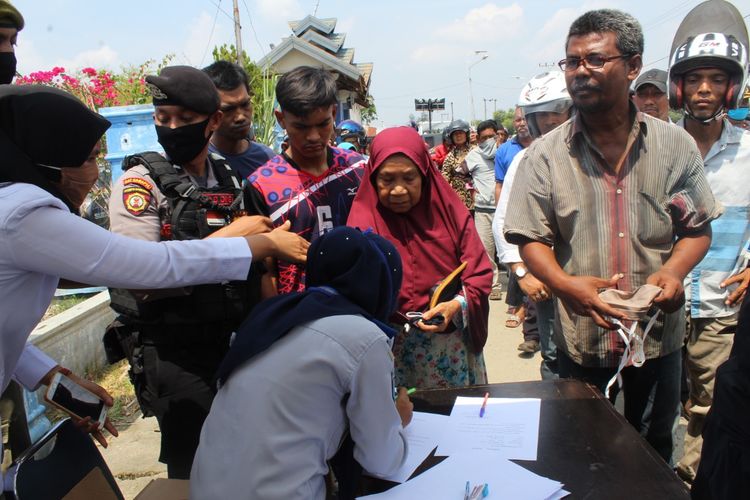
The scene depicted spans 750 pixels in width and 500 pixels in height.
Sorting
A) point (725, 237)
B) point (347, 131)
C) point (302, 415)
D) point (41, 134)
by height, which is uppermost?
point (347, 131)

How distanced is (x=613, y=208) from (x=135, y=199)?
5.11ft

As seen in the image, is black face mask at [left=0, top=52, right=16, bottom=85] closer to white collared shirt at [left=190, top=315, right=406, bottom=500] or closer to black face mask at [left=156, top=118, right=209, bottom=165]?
black face mask at [left=156, top=118, right=209, bottom=165]

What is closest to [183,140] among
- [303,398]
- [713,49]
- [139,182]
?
[139,182]

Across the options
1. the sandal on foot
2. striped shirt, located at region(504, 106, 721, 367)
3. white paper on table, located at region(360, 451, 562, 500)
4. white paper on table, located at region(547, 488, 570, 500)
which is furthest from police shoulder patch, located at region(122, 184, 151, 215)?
the sandal on foot

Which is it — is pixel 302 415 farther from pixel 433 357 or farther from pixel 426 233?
pixel 426 233

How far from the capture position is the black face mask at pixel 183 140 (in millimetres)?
1956

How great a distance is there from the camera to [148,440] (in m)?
3.16

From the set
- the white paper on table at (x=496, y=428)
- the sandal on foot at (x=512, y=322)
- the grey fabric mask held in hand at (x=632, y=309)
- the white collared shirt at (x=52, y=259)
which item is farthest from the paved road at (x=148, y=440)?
the grey fabric mask held in hand at (x=632, y=309)

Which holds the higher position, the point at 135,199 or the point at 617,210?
the point at 135,199

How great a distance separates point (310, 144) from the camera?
2166 mm

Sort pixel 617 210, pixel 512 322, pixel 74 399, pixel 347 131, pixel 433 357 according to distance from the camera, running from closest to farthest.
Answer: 1. pixel 74 399
2. pixel 617 210
3. pixel 433 357
4. pixel 512 322
5. pixel 347 131

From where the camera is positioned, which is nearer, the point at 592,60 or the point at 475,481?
the point at 475,481

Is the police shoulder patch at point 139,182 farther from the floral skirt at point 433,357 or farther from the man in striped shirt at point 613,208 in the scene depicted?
the man in striped shirt at point 613,208

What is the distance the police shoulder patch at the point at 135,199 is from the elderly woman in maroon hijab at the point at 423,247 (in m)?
0.71
